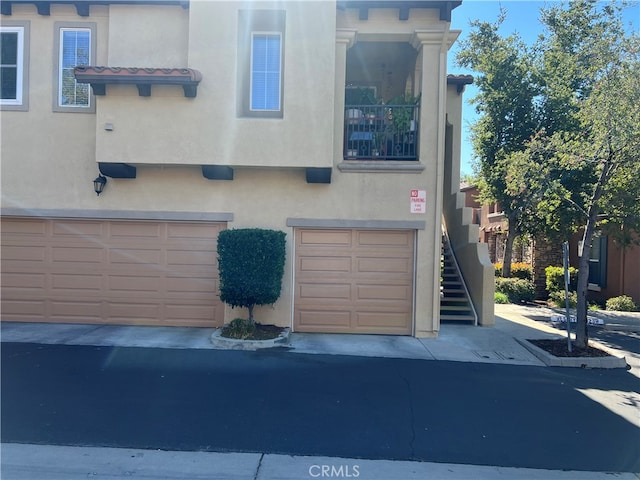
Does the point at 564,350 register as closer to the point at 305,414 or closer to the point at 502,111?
the point at 305,414

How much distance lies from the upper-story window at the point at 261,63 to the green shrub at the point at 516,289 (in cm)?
1063

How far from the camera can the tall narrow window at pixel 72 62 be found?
28.9 feet

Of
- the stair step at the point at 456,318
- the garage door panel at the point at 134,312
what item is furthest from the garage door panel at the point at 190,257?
the stair step at the point at 456,318

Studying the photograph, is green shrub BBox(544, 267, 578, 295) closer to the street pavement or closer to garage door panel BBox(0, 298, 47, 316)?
the street pavement

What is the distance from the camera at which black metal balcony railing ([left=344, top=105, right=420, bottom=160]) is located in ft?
29.0

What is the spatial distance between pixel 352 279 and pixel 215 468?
537cm

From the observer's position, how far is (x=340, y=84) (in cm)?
865

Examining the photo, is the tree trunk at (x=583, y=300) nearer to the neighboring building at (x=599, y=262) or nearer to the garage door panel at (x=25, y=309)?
the neighboring building at (x=599, y=262)

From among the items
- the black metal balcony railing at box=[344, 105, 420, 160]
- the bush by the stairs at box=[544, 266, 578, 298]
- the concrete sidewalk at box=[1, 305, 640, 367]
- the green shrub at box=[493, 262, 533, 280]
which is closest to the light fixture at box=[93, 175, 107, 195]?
the concrete sidewalk at box=[1, 305, 640, 367]

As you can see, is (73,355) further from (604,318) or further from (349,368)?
(604,318)

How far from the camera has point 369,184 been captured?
8664mm

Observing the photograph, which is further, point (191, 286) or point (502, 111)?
point (502, 111)

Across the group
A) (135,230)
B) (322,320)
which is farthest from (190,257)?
(322,320)

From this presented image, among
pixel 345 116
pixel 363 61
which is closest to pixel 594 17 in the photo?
pixel 363 61
